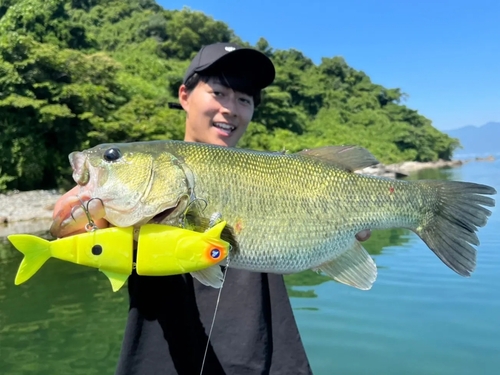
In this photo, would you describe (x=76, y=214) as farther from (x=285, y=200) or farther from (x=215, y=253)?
(x=285, y=200)

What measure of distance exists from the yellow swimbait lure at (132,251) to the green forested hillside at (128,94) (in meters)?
21.7

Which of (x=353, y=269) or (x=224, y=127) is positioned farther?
(x=224, y=127)

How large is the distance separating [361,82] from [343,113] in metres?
20.2

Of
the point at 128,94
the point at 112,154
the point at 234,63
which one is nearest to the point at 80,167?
the point at 112,154

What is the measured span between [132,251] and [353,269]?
1160 millimetres

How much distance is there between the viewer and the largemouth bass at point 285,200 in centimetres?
203

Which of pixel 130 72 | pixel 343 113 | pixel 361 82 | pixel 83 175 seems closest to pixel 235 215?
pixel 83 175

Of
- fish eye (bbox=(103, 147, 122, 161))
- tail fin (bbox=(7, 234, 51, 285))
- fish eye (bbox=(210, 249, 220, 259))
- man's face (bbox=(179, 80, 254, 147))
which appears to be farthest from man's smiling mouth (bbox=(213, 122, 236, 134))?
tail fin (bbox=(7, 234, 51, 285))

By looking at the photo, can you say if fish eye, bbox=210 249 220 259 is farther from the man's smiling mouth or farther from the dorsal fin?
the man's smiling mouth

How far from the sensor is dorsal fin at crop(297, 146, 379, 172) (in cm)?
253

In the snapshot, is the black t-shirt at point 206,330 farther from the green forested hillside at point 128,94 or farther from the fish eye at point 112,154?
the green forested hillside at point 128,94

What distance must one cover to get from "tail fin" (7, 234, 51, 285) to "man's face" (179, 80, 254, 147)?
49.4 inches

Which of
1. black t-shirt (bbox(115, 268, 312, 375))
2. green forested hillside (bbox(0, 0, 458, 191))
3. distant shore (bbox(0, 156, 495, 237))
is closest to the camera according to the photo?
black t-shirt (bbox(115, 268, 312, 375))

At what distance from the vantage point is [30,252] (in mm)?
1826
